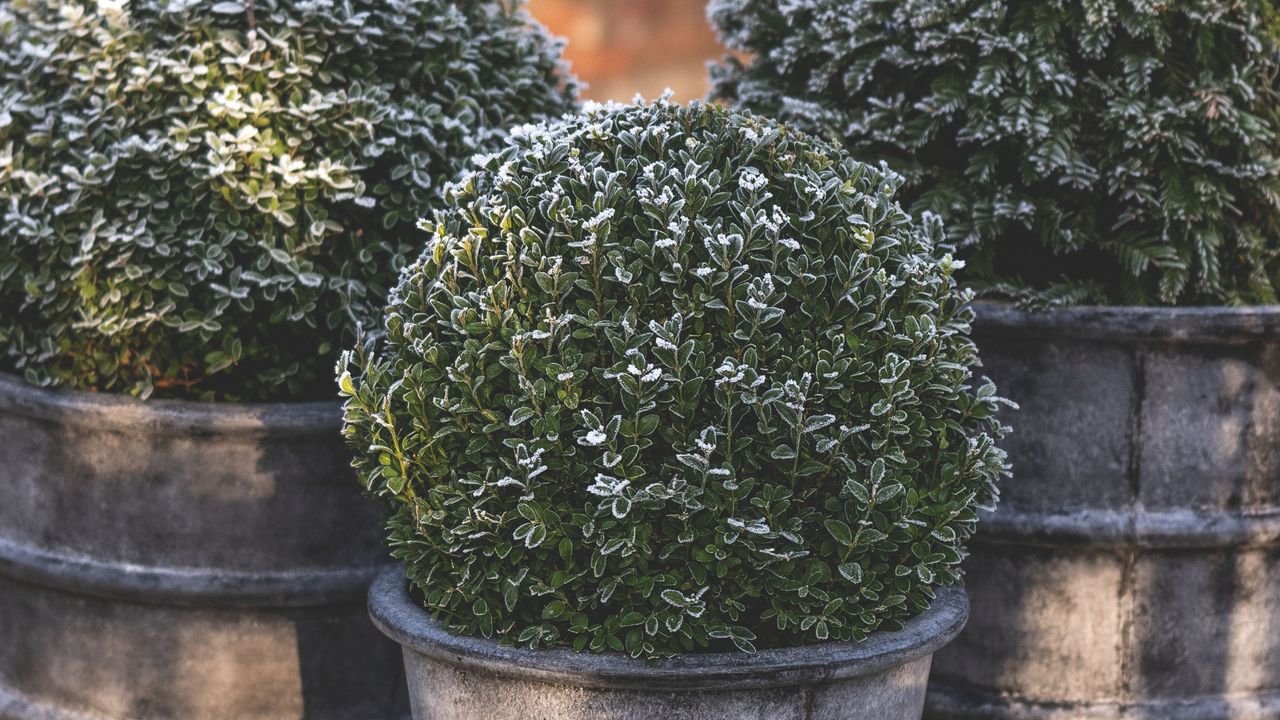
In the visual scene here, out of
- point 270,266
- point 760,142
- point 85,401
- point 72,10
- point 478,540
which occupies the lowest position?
point 478,540

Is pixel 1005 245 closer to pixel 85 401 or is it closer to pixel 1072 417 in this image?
pixel 1072 417

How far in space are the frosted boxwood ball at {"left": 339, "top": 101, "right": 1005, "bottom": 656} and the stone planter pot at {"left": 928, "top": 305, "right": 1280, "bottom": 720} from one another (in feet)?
2.24

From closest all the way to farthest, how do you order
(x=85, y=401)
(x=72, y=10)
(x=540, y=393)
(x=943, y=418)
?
1. (x=540, y=393)
2. (x=943, y=418)
3. (x=85, y=401)
4. (x=72, y=10)

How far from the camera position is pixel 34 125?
130 inches

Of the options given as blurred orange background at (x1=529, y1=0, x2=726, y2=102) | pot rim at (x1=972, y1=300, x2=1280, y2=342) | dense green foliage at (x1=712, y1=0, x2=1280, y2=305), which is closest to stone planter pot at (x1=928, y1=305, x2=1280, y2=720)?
pot rim at (x1=972, y1=300, x2=1280, y2=342)

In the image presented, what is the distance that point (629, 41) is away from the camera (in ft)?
30.9

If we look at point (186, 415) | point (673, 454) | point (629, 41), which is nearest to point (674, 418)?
point (673, 454)

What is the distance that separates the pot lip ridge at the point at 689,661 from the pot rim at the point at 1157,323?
93 cm

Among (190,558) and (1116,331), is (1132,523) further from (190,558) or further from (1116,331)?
(190,558)

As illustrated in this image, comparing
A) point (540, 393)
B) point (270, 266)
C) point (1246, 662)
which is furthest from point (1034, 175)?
point (270, 266)

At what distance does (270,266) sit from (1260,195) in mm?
2244

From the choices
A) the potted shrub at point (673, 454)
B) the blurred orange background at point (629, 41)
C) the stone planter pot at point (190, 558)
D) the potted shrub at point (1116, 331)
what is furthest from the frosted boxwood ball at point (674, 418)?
the blurred orange background at point (629, 41)

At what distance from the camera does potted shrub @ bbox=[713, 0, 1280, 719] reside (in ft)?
10.3

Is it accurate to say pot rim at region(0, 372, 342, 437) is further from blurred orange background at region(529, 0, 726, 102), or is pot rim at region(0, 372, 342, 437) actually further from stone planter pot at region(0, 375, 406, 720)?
blurred orange background at region(529, 0, 726, 102)
